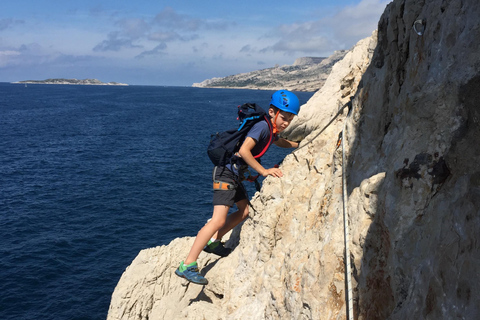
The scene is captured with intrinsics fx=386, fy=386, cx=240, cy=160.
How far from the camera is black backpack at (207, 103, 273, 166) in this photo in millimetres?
7152

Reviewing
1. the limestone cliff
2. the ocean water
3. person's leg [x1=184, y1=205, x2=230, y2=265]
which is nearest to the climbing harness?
the limestone cliff

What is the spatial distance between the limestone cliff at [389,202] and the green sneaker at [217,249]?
0.81 ft

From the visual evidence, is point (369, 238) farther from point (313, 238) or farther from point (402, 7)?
point (402, 7)

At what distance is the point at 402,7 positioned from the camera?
5.18 m

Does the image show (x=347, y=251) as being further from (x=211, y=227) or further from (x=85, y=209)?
(x=85, y=209)

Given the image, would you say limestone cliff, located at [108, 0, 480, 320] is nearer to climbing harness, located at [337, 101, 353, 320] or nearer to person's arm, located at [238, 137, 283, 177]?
climbing harness, located at [337, 101, 353, 320]

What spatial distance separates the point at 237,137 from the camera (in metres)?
7.41

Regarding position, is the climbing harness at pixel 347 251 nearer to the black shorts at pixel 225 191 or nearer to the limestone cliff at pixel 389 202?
the limestone cliff at pixel 389 202

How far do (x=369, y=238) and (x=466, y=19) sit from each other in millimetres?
2423

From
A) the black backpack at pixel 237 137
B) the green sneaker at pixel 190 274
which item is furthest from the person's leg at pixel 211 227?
the black backpack at pixel 237 137

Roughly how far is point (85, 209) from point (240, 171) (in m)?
28.9

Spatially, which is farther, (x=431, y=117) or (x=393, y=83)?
(x=393, y=83)

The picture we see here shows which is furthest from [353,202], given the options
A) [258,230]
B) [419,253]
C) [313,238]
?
[258,230]

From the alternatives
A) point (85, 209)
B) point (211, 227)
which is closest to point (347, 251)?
point (211, 227)
